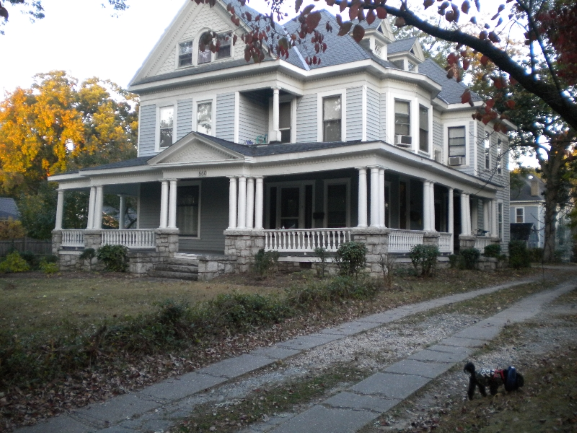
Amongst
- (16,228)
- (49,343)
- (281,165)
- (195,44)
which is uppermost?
(195,44)

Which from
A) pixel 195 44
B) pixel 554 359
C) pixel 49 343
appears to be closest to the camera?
pixel 49 343

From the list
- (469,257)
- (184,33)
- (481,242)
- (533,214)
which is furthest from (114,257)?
(533,214)

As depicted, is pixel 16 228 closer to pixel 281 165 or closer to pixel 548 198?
pixel 281 165

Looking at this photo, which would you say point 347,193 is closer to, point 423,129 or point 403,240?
point 403,240

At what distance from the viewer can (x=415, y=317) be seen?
973cm

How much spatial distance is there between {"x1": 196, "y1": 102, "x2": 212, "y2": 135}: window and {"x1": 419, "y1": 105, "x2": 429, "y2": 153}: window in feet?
25.7

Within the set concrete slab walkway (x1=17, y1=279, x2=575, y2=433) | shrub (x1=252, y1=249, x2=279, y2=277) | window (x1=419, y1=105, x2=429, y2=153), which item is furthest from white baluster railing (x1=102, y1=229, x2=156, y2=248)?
concrete slab walkway (x1=17, y1=279, x2=575, y2=433)

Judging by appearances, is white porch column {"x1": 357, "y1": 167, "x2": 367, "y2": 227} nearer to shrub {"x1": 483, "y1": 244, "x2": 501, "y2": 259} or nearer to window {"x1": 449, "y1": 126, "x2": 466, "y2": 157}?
shrub {"x1": 483, "y1": 244, "x2": 501, "y2": 259}

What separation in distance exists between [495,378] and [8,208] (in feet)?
144

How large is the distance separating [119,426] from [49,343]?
2071 millimetres

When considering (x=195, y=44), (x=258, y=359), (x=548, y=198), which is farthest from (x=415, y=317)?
(x=548, y=198)

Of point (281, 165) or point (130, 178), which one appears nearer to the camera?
point (281, 165)

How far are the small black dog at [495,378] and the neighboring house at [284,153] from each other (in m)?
10.3

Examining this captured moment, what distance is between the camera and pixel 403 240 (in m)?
17.2
